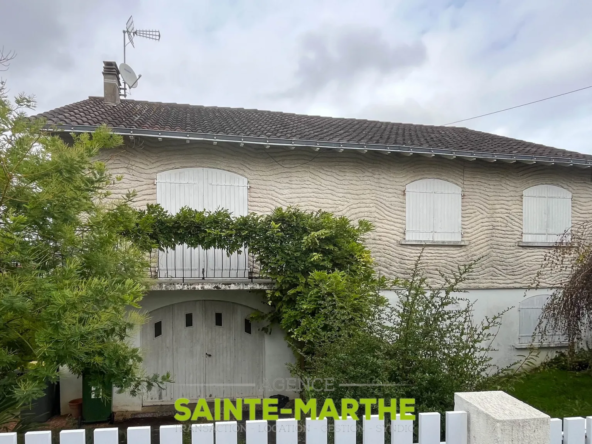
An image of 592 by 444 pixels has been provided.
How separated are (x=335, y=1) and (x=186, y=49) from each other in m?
6.50

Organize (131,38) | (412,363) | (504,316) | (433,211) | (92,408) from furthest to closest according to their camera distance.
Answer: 1. (131,38)
2. (504,316)
3. (433,211)
4. (92,408)
5. (412,363)

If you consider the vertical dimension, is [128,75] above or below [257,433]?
above

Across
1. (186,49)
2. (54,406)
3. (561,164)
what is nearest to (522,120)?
(561,164)

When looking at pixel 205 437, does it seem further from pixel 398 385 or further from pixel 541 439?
pixel 541 439

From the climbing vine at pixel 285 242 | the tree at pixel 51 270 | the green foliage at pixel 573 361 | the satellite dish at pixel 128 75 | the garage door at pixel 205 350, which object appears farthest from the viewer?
the satellite dish at pixel 128 75

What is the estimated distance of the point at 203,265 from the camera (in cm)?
808

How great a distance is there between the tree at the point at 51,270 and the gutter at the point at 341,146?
3514 millimetres

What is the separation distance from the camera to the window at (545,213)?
977 cm

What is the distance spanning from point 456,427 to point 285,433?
1.29 metres

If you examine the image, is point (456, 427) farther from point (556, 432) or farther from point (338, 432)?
point (338, 432)

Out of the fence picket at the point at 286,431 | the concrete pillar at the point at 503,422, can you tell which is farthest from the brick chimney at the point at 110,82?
the concrete pillar at the point at 503,422

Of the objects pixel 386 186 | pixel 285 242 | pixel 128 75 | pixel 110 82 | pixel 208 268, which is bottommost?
pixel 208 268

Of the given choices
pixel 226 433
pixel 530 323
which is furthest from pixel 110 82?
pixel 530 323

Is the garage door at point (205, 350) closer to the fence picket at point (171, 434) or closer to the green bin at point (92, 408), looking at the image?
the green bin at point (92, 408)
